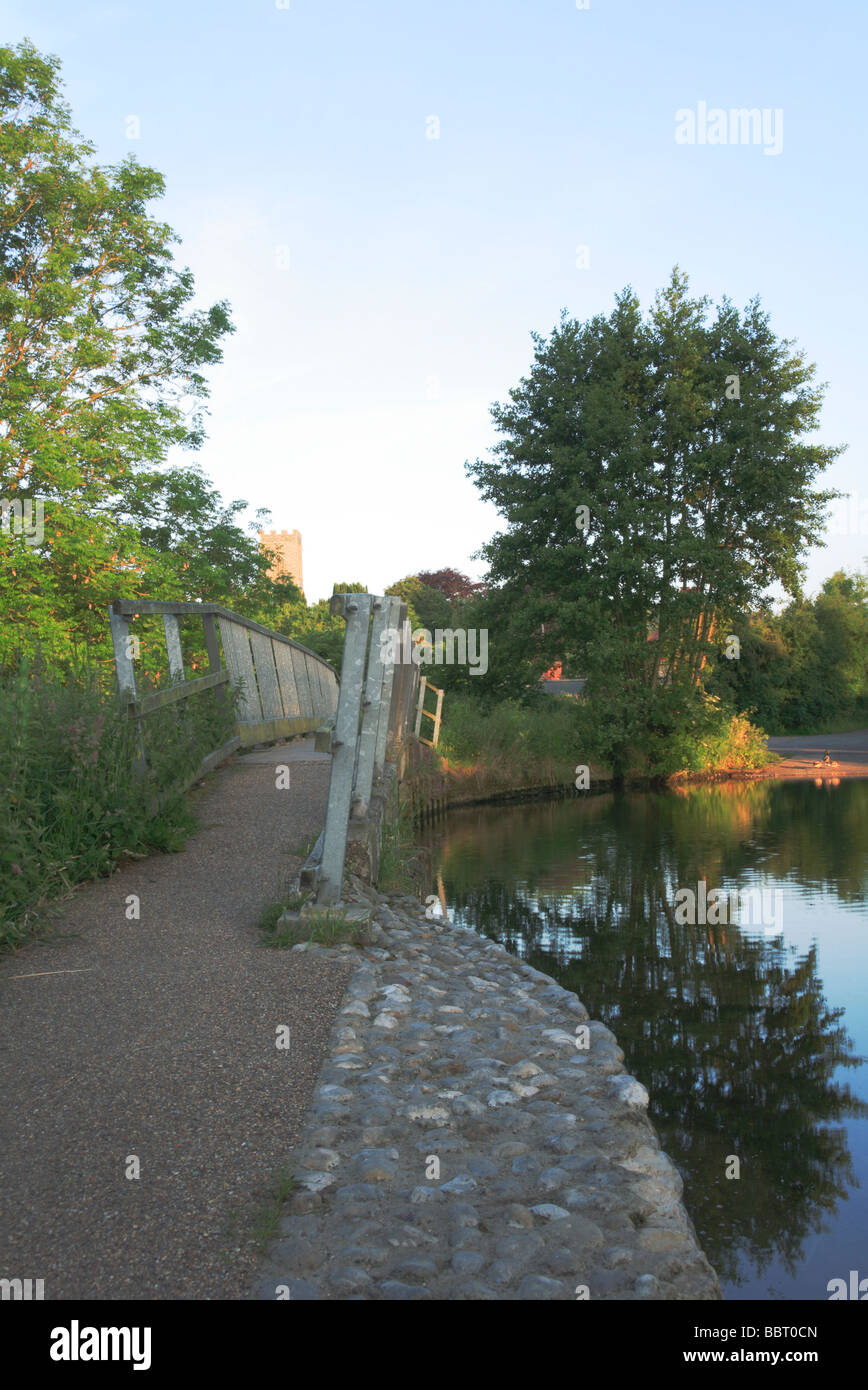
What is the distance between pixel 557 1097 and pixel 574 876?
8.52 meters

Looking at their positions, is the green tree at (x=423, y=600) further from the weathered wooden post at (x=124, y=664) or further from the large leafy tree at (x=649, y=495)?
the weathered wooden post at (x=124, y=664)

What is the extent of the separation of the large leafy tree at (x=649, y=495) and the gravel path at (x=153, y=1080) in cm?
1986

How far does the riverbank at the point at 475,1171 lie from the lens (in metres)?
2.62

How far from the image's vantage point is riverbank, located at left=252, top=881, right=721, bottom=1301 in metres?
2.62

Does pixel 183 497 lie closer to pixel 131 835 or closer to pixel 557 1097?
pixel 131 835

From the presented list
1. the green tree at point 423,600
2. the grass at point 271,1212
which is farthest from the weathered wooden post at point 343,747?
the green tree at point 423,600

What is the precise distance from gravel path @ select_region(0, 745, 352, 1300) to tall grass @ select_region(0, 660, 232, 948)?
25 centimetres

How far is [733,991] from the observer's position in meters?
7.27

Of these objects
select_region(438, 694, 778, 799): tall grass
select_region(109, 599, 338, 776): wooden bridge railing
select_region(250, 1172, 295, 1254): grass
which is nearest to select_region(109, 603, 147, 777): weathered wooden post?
select_region(109, 599, 338, 776): wooden bridge railing

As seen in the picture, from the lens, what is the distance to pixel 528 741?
2381 cm

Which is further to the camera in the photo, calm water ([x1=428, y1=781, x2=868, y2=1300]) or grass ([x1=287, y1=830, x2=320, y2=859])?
grass ([x1=287, y1=830, x2=320, y2=859])

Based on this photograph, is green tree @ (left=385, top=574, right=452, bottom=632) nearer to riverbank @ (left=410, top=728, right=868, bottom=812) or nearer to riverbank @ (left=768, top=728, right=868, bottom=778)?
riverbank @ (left=768, top=728, right=868, bottom=778)

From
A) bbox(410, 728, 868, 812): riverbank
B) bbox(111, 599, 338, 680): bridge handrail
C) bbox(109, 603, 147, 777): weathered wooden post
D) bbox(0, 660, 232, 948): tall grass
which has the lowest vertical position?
bbox(410, 728, 868, 812): riverbank

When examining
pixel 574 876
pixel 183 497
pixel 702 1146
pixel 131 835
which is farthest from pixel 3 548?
pixel 702 1146
